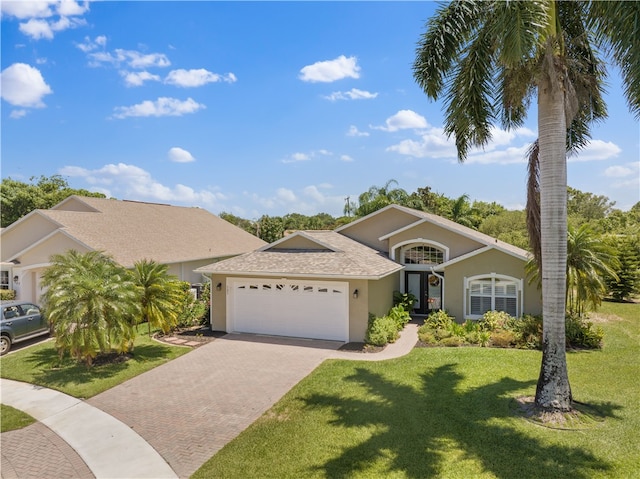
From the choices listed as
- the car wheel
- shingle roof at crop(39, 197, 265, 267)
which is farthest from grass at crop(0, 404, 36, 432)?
shingle roof at crop(39, 197, 265, 267)

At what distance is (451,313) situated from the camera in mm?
18359

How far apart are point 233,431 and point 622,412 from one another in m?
8.63

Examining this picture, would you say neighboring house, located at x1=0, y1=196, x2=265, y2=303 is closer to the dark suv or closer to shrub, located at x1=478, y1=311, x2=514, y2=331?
the dark suv

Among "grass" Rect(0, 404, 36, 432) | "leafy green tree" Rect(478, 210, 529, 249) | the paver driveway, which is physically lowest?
"grass" Rect(0, 404, 36, 432)

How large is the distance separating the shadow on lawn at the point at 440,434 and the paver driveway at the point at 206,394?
1875mm

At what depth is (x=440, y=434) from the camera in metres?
8.45

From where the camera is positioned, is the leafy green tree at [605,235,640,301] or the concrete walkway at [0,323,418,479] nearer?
the concrete walkway at [0,323,418,479]

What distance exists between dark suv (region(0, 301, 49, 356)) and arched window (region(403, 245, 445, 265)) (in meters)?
16.1

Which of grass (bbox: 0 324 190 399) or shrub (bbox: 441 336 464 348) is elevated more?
shrub (bbox: 441 336 464 348)

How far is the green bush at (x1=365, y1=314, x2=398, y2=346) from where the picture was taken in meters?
15.4

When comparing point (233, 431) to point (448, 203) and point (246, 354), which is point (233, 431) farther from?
point (448, 203)

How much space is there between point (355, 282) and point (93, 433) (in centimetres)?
974

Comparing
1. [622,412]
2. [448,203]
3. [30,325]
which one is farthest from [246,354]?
[448,203]

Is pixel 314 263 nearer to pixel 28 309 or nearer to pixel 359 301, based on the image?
pixel 359 301
